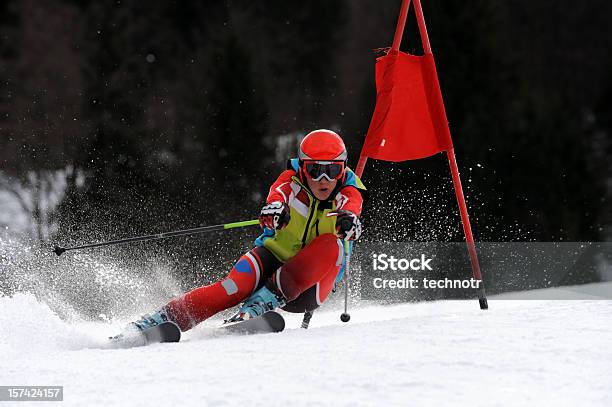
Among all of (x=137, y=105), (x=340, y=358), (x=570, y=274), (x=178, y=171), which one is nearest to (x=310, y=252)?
(x=340, y=358)

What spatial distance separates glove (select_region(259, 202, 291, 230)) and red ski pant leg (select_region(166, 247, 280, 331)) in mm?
251

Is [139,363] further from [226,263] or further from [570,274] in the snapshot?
[226,263]

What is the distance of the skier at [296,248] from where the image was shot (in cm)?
411

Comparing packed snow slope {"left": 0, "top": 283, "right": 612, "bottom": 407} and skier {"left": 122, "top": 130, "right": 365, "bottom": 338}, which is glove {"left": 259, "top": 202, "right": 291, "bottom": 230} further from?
packed snow slope {"left": 0, "top": 283, "right": 612, "bottom": 407}

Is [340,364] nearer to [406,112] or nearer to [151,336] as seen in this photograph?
[151,336]

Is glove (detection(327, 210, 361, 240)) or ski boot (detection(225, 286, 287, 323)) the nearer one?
ski boot (detection(225, 286, 287, 323))

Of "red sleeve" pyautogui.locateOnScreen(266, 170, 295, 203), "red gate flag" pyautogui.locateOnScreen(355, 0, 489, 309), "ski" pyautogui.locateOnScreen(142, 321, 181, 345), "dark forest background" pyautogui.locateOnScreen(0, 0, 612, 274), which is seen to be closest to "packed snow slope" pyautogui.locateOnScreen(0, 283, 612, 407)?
"ski" pyautogui.locateOnScreen(142, 321, 181, 345)

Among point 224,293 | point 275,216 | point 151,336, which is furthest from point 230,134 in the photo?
point 151,336

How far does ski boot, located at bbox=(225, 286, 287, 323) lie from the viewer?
4.11m

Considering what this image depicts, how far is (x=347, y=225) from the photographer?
4.25m

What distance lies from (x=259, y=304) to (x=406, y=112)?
1802mm

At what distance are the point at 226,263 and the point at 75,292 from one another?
228 inches

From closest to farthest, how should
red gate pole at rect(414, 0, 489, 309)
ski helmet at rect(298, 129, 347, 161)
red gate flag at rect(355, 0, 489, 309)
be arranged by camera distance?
ski helmet at rect(298, 129, 347, 161) → red gate pole at rect(414, 0, 489, 309) → red gate flag at rect(355, 0, 489, 309)

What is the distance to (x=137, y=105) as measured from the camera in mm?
18641
